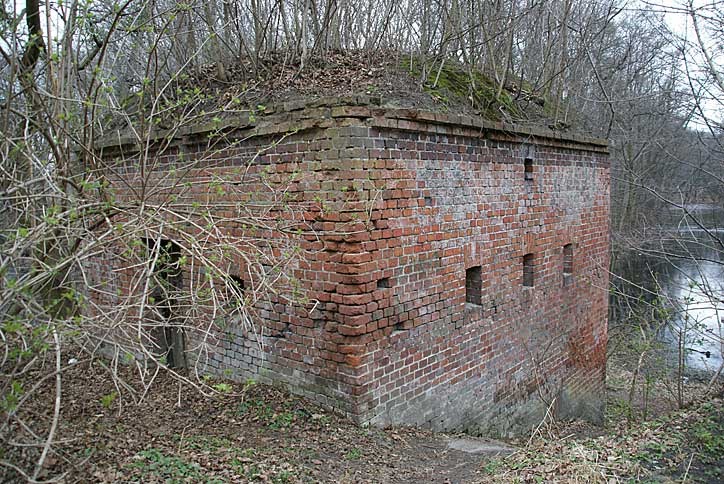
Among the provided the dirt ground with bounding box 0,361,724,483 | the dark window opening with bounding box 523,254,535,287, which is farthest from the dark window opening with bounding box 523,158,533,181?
the dirt ground with bounding box 0,361,724,483

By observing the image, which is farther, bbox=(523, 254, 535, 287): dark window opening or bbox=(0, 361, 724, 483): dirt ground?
bbox=(523, 254, 535, 287): dark window opening

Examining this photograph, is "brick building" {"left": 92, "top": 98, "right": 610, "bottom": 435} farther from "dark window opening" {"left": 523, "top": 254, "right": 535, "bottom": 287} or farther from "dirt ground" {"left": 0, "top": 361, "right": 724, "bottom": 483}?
"dirt ground" {"left": 0, "top": 361, "right": 724, "bottom": 483}

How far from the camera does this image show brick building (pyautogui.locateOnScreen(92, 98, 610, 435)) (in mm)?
5289

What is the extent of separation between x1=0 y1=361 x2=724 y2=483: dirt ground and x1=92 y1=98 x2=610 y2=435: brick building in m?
0.37

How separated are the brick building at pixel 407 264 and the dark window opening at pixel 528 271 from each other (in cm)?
2

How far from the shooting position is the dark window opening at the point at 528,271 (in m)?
7.90

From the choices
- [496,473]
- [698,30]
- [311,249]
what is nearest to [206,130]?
[311,249]

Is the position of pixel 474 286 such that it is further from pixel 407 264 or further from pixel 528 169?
pixel 528 169

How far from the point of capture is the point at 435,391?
6.23 m

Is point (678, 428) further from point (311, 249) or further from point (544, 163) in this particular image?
point (311, 249)

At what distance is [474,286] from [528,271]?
1461mm

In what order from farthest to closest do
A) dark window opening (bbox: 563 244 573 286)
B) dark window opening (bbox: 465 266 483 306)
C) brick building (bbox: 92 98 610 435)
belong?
dark window opening (bbox: 563 244 573 286) → dark window opening (bbox: 465 266 483 306) → brick building (bbox: 92 98 610 435)

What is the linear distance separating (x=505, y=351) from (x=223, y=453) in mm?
4085

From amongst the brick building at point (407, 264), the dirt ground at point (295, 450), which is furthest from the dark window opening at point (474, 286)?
the dirt ground at point (295, 450)
